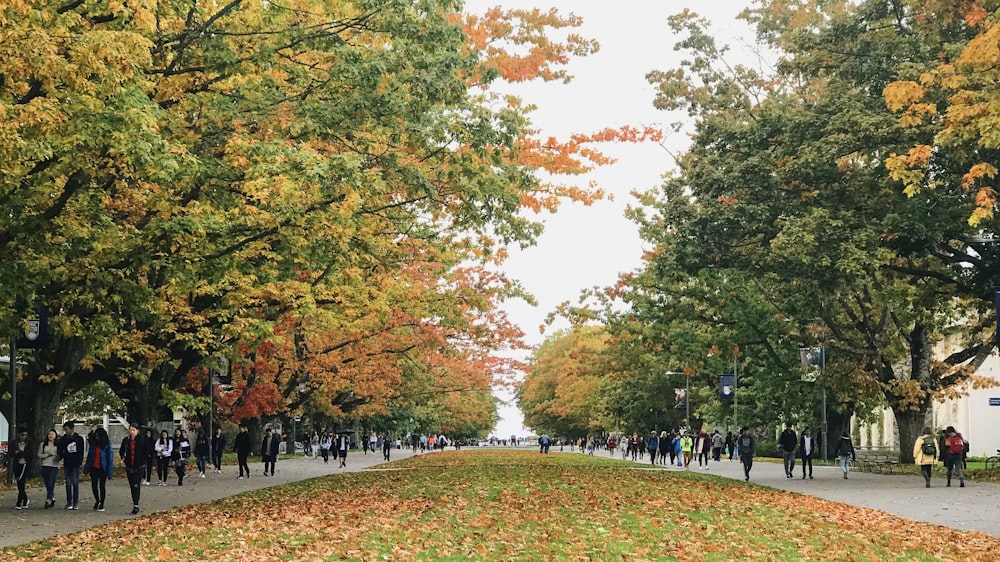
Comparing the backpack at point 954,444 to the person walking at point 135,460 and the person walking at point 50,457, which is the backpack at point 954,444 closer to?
the person walking at point 135,460

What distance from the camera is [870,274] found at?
32.3 meters

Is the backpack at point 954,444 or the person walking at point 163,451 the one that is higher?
the backpack at point 954,444

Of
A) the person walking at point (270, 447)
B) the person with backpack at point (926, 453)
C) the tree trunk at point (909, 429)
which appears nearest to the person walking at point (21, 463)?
the person walking at point (270, 447)

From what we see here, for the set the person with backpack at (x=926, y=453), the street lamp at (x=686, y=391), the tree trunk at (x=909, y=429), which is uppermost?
the street lamp at (x=686, y=391)

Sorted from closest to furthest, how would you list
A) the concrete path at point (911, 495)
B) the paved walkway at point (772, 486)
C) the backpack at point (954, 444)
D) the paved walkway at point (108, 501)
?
1. the paved walkway at point (108, 501)
2. the paved walkway at point (772, 486)
3. the concrete path at point (911, 495)
4. the backpack at point (954, 444)

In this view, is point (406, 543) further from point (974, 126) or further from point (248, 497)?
point (974, 126)

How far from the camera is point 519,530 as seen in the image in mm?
16891

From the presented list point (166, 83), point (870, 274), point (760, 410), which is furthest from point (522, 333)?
point (166, 83)

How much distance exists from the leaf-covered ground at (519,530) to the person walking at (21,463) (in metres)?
2.86

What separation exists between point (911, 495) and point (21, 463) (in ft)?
58.2

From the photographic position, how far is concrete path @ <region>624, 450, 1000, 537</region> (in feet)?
64.8

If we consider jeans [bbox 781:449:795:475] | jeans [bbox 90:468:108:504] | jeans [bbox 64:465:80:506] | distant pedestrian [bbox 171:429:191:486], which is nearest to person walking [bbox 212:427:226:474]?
distant pedestrian [bbox 171:429:191:486]

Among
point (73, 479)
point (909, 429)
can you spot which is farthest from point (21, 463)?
point (909, 429)

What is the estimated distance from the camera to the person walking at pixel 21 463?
866 inches
